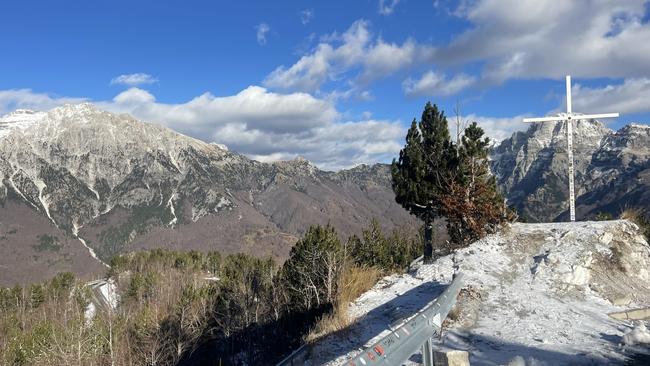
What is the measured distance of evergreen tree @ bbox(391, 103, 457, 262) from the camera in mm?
22797

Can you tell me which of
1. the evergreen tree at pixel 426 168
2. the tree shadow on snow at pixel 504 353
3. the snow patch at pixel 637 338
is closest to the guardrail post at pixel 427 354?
the tree shadow on snow at pixel 504 353

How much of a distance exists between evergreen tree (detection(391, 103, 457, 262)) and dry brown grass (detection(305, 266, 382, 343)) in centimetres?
764

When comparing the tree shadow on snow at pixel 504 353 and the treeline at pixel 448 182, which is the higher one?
the treeline at pixel 448 182

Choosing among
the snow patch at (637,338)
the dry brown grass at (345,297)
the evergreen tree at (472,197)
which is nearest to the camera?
the snow patch at (637,338)

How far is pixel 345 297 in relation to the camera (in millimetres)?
13117

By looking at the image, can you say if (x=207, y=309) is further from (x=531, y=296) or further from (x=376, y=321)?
(x=531, y=296)

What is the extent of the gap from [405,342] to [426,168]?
18.6 metres

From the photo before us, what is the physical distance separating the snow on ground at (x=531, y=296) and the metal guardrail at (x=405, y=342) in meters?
1.79

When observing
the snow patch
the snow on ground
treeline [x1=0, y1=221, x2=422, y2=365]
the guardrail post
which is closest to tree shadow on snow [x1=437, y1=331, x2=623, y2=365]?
the snow on ground

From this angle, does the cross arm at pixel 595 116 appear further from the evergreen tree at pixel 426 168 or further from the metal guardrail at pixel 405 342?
the metal guardrail at pixel 405 342

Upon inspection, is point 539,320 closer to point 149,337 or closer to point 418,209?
point 418,209

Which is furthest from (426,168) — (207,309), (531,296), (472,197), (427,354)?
(207,309)

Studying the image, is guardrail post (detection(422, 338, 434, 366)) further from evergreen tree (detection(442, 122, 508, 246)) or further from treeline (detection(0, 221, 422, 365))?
evergreen tree (detection(442, 122, 508, 246))

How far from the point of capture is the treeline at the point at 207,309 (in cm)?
1961
